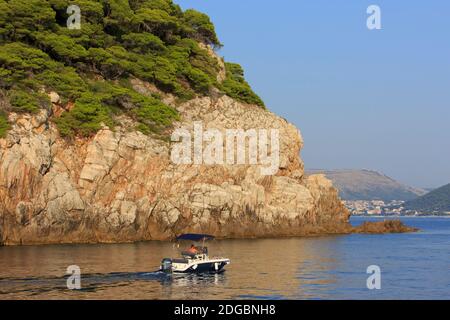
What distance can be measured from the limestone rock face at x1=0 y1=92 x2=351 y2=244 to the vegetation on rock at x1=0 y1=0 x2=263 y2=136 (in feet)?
6.71

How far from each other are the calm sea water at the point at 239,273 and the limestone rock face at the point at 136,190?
163 inches

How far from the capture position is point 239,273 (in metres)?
47.5

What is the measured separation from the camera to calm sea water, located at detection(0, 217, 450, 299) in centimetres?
3844

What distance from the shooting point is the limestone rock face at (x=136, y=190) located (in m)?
65.5

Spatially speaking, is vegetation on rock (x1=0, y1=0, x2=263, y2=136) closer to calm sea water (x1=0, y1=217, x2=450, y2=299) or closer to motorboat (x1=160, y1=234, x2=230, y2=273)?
calm sea water (x1=0, y1=217, x2=450, y2=299)

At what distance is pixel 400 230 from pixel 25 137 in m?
62.2

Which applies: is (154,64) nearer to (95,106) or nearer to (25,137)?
(95,106)

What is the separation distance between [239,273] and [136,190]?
89.2ft

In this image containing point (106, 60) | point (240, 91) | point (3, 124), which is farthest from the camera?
point (240, 91)

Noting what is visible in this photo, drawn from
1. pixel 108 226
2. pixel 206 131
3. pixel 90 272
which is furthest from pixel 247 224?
pixel 90 272

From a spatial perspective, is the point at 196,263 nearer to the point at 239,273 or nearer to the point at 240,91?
the point at 239,273

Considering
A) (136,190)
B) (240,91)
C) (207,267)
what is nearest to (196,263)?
(207,267)

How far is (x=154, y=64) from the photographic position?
→ 87.6 m

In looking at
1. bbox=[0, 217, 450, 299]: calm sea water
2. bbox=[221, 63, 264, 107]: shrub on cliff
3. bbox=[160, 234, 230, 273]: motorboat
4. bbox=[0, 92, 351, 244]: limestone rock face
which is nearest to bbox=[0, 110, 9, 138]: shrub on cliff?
bbox=[0, 92, 351, 244]: limestone rock face
